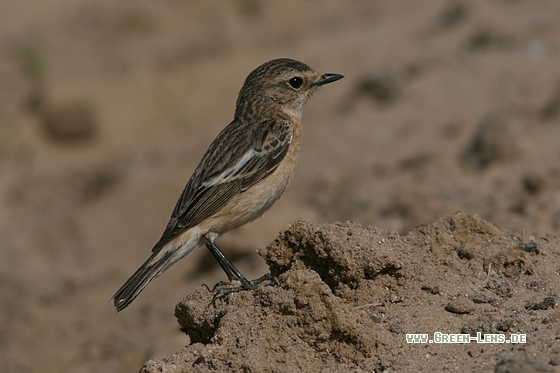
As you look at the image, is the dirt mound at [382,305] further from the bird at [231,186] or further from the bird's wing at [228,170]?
the bird's wing at [228,170]

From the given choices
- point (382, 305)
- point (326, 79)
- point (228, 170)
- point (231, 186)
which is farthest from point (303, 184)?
point (382, 305)

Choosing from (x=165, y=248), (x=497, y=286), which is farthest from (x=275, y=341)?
(x=165, y=248)

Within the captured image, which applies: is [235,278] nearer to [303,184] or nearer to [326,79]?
[326,79]

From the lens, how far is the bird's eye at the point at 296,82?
8443 millimetres

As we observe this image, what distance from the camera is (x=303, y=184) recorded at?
1392cm

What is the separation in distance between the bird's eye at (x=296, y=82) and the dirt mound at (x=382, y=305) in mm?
2567

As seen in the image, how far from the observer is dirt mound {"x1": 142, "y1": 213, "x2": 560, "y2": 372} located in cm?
519

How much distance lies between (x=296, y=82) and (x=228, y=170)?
1.40m

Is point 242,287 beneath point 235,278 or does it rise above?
beneath

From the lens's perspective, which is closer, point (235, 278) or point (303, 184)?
point (235, 278)

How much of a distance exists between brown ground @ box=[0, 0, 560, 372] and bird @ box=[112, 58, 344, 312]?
3.57ft

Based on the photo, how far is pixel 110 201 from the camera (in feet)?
51.9

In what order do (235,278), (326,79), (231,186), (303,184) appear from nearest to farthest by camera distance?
(235,278) → (231,186) → (326,79) → (303,184)

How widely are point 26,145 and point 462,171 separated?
11355 mm
